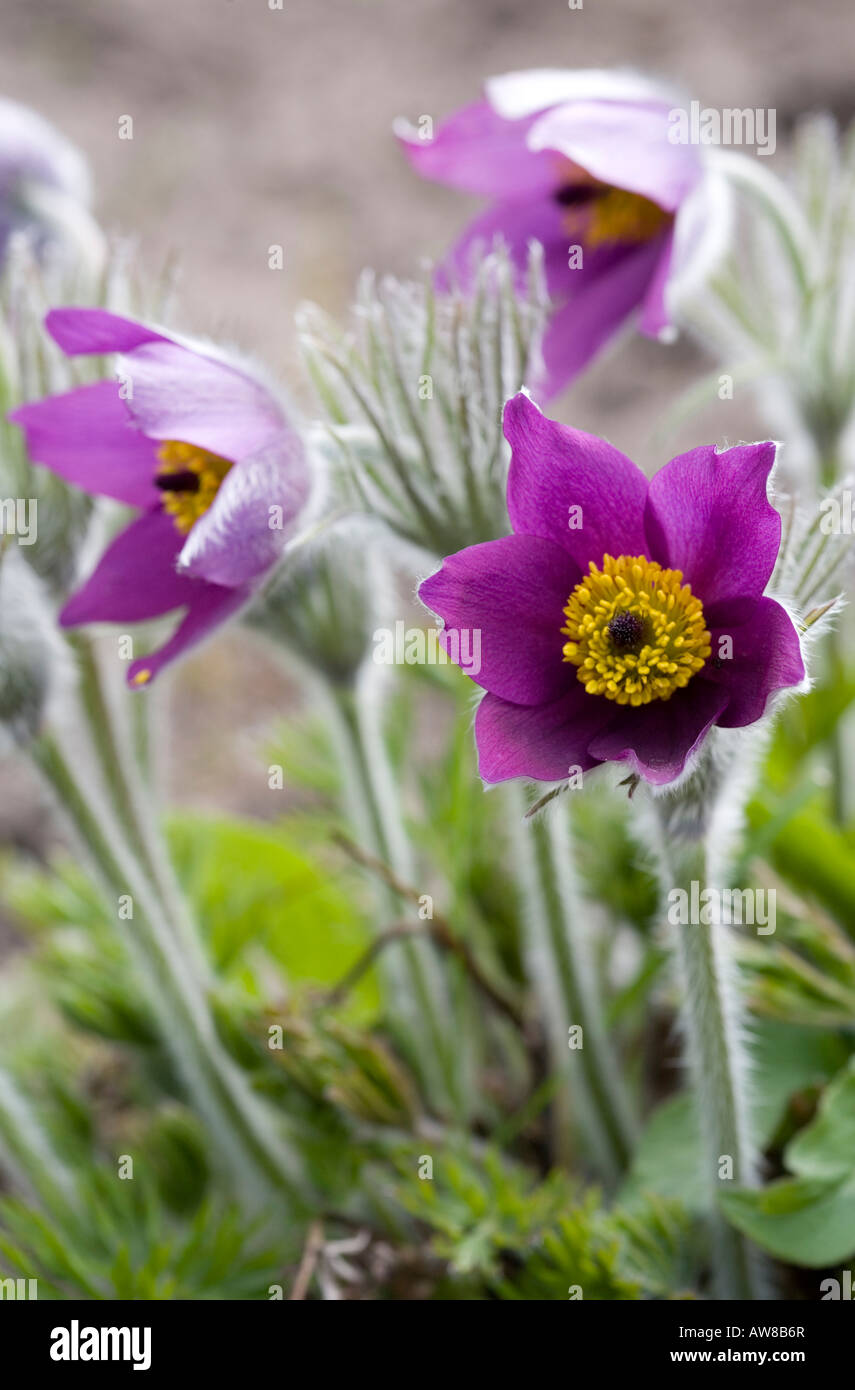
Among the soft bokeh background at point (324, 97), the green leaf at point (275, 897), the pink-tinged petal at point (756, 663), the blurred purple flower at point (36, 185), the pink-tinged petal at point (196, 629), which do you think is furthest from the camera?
the soft bokeh background at point (324, 97)

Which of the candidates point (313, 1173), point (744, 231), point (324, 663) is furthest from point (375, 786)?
point (744, 231)

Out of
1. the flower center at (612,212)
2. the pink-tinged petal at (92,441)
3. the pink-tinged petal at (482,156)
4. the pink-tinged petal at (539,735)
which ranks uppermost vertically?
the pink-tinged petal at (482,156)

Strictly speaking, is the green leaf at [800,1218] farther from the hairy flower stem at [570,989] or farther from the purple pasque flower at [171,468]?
the purple pasque flower at [171,468]

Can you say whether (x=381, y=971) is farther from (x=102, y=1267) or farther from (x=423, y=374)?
(x=423, y=374)

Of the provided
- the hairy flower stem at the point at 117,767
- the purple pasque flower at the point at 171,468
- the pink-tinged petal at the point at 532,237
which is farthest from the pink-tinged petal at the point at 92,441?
the pink-tinged petal at the point at 532,237

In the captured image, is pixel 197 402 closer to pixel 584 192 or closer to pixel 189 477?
pixel 189 477

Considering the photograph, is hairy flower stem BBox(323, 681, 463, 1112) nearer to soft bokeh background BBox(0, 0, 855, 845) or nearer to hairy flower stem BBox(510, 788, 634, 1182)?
hairy flower stem BBox(510, 788, 634, 1182)

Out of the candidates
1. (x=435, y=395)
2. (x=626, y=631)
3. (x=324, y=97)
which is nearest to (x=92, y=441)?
(x=435, y=395)
